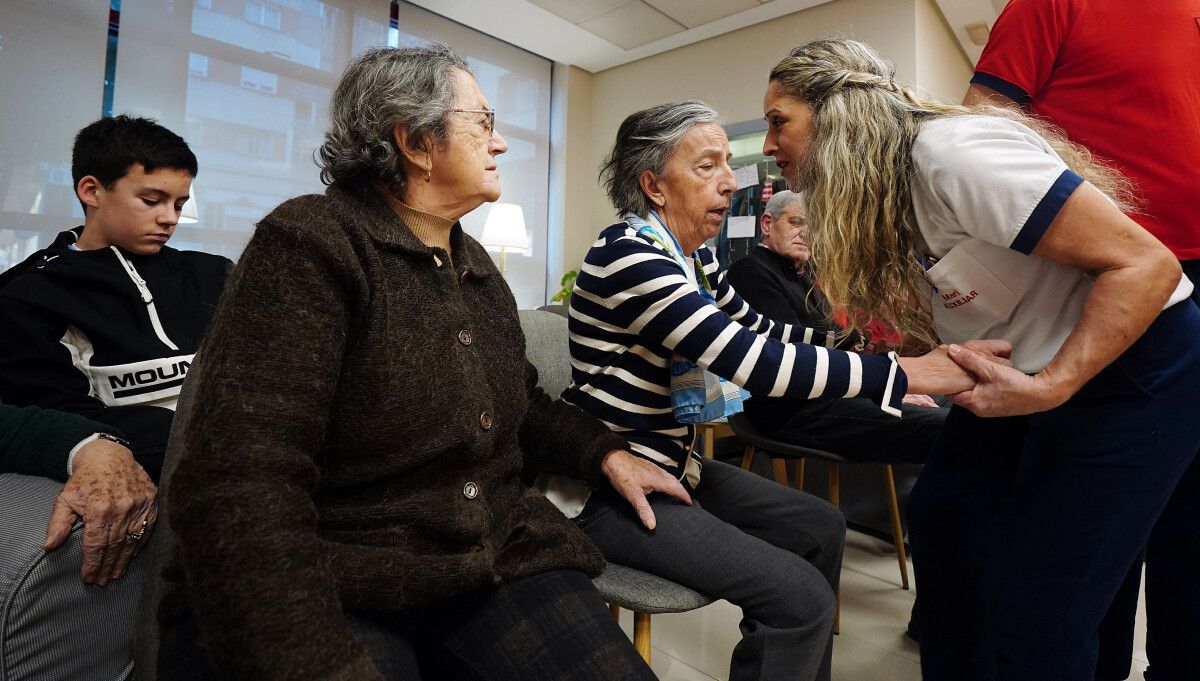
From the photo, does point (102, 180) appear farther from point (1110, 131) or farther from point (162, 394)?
point (1110, 131)

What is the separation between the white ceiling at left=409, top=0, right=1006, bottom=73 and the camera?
14.2ft

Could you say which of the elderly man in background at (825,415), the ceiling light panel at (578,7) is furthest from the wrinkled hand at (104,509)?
the ceiling light panel at (578,7)

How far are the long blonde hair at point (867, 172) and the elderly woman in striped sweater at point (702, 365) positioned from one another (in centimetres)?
12

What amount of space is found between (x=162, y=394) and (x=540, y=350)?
0.76 meters

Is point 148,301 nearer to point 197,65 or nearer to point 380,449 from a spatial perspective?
point 380,449

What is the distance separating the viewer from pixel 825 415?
1.87m

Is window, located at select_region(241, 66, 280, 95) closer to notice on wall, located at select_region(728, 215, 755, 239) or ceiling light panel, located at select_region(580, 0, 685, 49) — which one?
ceiling light panel, located at select_region(580, 0, 685, 49)

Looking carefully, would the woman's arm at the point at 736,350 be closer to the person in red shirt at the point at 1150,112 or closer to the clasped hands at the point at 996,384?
the clasped hands at the point at 996,384

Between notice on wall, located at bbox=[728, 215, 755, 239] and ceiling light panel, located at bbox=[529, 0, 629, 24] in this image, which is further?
ceiling light panel, located at bbox=[529, 0, 629, 24]

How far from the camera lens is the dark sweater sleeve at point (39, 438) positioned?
100 centimetres

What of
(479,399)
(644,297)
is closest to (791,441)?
(644,297)

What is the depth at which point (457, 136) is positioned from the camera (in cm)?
103

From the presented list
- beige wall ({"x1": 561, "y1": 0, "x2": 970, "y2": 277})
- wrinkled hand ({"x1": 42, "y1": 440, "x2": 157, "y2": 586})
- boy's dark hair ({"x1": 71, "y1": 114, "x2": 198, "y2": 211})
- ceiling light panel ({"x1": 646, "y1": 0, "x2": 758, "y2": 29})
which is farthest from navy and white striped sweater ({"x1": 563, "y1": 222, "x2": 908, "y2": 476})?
ceiling light panel ({"x1": 646, "y1": 0, "x2": 758, "y2": 29})

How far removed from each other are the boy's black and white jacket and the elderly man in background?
1.42 m
